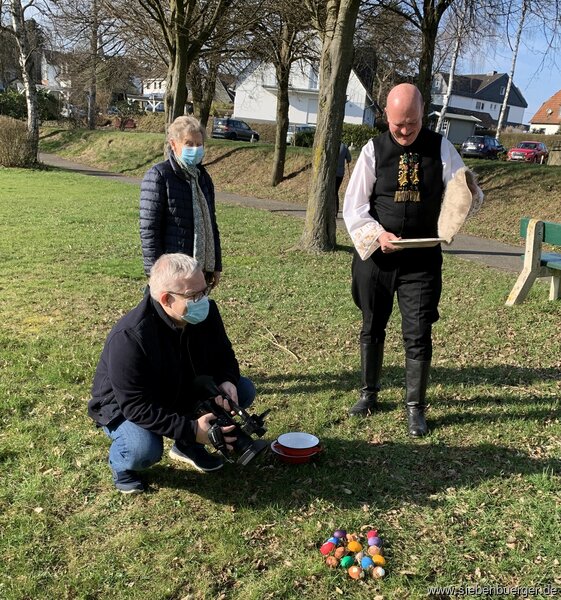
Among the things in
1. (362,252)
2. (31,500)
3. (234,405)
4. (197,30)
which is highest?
(197,30)

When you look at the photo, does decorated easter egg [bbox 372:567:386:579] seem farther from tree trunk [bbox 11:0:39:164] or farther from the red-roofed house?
the red-roofed house

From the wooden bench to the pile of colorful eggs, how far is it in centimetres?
483

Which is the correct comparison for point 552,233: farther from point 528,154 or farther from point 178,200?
point 528,154

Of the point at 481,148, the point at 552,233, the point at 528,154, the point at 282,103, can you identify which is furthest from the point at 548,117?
the point at 552,233

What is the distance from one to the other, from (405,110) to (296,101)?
4781 cm

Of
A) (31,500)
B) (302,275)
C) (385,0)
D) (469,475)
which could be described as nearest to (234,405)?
(31,500)

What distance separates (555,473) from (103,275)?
602 cm

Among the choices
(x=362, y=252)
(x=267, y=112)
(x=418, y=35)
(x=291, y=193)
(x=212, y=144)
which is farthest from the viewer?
(x=267, y=112)

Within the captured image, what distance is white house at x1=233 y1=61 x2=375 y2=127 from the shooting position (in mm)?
46531

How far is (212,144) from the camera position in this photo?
2527cm

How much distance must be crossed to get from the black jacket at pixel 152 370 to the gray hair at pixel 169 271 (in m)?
0.13

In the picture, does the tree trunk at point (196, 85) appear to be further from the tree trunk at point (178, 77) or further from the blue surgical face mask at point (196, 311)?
the blue surgical face mask at point (196, 311)

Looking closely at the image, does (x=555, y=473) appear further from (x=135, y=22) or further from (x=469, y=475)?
(x=135, y=22)

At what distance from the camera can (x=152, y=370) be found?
117 inches
